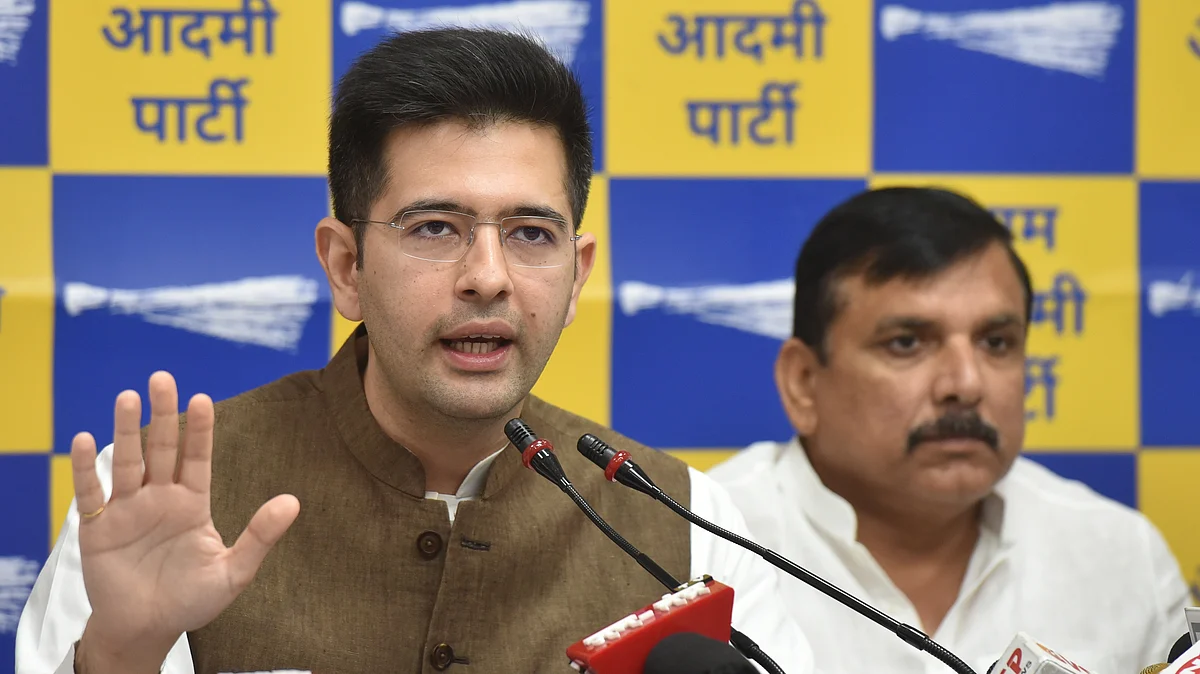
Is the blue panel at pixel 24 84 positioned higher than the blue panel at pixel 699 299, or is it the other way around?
the blue panel at pixel 24 84

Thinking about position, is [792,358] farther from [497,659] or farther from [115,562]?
[115,562]

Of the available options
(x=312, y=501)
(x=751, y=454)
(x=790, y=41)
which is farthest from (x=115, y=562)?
(x=790, y=41)

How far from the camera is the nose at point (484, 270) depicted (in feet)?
5.07

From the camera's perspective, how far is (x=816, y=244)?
2.39 metres

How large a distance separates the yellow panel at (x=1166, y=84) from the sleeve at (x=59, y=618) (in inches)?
90.5

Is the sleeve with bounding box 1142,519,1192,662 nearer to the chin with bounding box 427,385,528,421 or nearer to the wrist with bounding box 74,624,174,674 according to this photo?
the chin with bounding box 427,385,528,421

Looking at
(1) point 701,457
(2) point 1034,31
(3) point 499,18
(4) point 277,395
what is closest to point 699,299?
(1) point 701,457

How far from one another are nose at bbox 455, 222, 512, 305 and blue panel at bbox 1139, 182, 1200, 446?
5.68 feet

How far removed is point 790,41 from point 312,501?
1506mm

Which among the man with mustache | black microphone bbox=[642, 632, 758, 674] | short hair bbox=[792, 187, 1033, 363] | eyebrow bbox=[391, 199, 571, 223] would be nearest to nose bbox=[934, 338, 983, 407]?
the man with mustache

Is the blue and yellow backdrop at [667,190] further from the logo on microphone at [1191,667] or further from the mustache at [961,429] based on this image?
the logo on microphone at [1191,667]

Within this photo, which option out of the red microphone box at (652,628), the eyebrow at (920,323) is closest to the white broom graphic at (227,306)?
the eyebrow at (920,323)

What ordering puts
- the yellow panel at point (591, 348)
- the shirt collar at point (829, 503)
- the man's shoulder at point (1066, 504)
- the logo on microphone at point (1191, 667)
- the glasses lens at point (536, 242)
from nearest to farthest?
the logo on microphone at point (1191, 667) → the glasses lens at point (536, 242) → the shirt collar at point (829, 503) → the man's shoulder at point (1066, 504) → the yellow panel at point (591, 348)

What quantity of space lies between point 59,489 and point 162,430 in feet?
4.38
